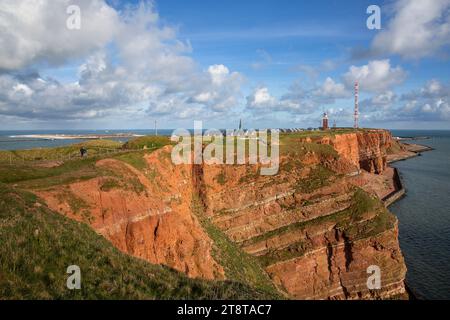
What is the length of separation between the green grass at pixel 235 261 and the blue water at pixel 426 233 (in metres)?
21.2

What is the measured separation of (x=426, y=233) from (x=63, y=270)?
6483 cm

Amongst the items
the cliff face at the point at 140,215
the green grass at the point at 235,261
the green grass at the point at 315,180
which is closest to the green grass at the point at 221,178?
the green grass at the point at 235,261

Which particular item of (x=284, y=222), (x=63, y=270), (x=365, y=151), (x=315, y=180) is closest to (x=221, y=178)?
(x=284, y=222)

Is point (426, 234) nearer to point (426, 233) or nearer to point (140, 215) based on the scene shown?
point (426, 233)

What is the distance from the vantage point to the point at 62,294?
11.7m

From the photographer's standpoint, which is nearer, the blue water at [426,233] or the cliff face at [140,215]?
the cliff face at [140,215]

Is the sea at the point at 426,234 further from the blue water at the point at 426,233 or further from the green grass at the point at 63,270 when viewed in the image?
the green grass at the point at 63,270

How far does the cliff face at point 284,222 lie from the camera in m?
32.9

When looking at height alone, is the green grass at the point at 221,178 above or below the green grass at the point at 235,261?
above

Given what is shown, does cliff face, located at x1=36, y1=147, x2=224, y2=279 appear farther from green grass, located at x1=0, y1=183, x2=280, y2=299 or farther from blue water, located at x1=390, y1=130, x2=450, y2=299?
blue water, located at x1=390, y1=130, x2=450, y2=299

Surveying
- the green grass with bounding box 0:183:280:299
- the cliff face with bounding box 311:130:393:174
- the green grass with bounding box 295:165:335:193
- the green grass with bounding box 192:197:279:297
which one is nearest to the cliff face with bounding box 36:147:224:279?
the green grass with bounding box 192:197:279:297

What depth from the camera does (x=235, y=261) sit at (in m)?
37.8
